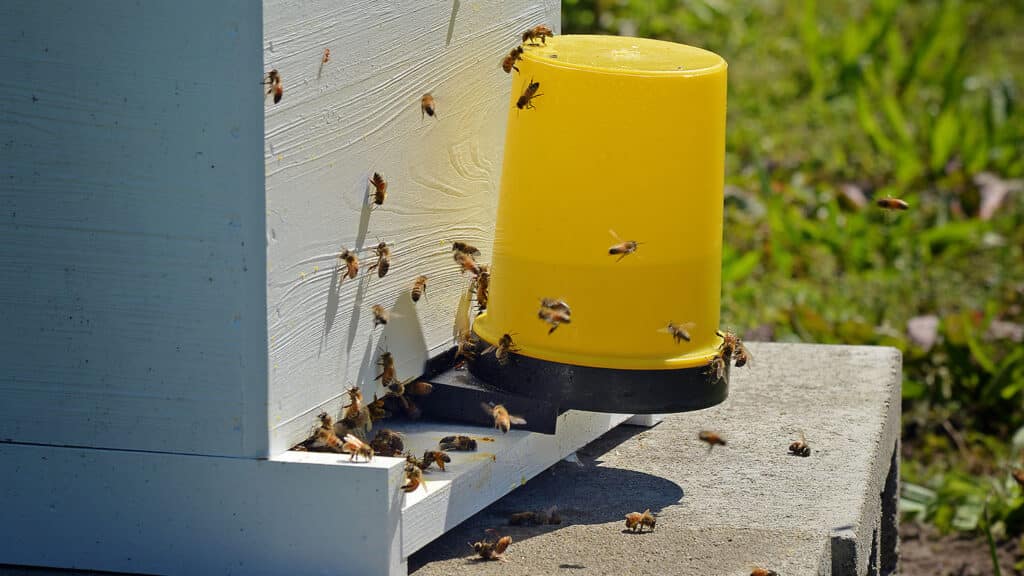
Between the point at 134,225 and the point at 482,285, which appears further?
the point at 482,285

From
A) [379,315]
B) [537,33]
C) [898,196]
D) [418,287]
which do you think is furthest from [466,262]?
[898,196]

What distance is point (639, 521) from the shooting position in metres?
2.83

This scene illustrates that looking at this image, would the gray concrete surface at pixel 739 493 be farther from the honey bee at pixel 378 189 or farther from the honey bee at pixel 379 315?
the honey bee at pixel 378 189

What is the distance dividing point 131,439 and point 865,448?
6.06 feet

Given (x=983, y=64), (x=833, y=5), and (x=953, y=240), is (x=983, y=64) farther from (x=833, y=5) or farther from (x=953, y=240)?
A: (x=953, y=240)

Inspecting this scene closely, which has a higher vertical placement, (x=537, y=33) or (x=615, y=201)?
(x=537, y=33)

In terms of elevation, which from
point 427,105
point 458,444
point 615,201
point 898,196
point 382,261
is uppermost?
point 427,105

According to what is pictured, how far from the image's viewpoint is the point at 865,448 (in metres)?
3.42

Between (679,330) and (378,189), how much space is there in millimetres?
724

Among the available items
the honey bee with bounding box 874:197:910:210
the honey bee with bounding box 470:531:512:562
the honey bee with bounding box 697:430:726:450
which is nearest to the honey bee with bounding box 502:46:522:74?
the honey bee with bounding box 697:430:726:450

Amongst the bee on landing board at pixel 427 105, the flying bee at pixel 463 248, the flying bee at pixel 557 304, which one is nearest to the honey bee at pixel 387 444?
the flying bee at pixel 557 304

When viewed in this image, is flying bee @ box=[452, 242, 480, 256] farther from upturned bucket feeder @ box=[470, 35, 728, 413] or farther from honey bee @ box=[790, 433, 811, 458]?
honey bee @ box=[790, 433, 811, 458]

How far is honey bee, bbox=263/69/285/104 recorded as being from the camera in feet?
7.88

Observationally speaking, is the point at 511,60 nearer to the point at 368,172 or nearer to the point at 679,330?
the point at 368,172
